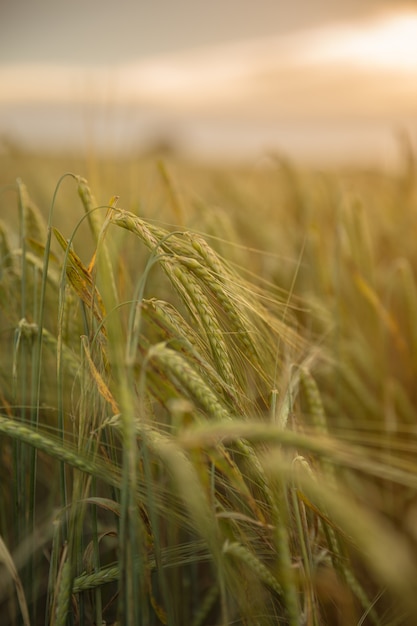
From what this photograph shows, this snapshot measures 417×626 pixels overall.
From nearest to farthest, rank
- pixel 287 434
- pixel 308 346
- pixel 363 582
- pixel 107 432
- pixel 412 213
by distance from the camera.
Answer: pixel 287 434 → pixel 107 432 → pixel 363 582 → pixel 308 346 → pixel 412 213

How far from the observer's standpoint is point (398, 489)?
40.6 inches

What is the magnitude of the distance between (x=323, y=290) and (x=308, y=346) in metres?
0.32

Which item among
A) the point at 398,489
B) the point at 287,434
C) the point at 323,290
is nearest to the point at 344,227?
the point at 323,290

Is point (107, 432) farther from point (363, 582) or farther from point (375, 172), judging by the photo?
point (375, 172)

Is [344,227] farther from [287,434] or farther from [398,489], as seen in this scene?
[287,434]

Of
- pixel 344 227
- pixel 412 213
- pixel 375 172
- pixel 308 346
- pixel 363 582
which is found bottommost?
pixel 363 582

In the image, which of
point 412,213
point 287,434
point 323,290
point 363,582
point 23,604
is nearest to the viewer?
point 287,434

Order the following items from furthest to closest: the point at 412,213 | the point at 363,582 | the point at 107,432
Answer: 1. the point at 412,213
2. the point at 363,582
3. the point at 107,432

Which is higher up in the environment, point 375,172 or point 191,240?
point 375,172

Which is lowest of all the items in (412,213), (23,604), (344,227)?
(23,604)

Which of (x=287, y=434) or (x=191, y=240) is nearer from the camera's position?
(x=287, y=434)

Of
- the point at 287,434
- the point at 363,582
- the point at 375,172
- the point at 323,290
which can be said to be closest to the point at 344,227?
the point at 323,290

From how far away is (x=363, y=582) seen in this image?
830mm

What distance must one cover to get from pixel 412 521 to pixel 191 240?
0.69m
